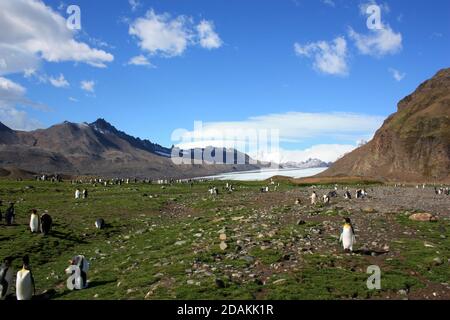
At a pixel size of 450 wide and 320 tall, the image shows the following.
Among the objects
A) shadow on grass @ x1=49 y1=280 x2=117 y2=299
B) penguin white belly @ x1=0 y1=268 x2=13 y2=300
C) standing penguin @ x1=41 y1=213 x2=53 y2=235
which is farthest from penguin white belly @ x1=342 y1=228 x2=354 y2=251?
standing penguin @ x1=41 y1=213 x2=53 y2=235

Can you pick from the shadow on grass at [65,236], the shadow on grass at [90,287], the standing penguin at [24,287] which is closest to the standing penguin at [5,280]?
the standing penguin at [24,287]

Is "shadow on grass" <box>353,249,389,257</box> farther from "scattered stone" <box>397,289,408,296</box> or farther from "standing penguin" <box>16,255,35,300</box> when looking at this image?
"standing penguin" <box>16,255,35,300</box>

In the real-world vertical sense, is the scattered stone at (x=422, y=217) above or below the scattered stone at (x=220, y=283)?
above

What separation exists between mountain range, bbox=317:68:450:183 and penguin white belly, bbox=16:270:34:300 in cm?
13902

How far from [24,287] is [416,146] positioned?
6175 inches

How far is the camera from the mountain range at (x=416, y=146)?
474 feet

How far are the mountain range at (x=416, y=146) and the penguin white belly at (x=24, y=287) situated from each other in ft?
456

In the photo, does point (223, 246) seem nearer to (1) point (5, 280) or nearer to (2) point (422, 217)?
(1) point (5, 280)

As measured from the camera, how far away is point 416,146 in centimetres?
15338

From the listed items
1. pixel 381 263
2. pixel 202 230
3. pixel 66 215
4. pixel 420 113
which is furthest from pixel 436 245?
pixel 420 113

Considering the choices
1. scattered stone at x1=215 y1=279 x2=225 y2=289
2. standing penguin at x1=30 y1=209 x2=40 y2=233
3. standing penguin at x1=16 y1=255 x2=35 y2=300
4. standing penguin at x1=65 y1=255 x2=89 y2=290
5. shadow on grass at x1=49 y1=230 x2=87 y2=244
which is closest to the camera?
scattered stone at x1=215 y1=279 x2=225 y2=289

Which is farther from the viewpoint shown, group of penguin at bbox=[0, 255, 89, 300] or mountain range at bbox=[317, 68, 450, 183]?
mountain range at bbox=[317, 68, 450, 183]

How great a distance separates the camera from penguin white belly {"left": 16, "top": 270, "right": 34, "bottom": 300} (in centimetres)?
1675

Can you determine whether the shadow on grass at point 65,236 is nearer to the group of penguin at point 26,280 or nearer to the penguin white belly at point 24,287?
the group of penguin at point 26,280
